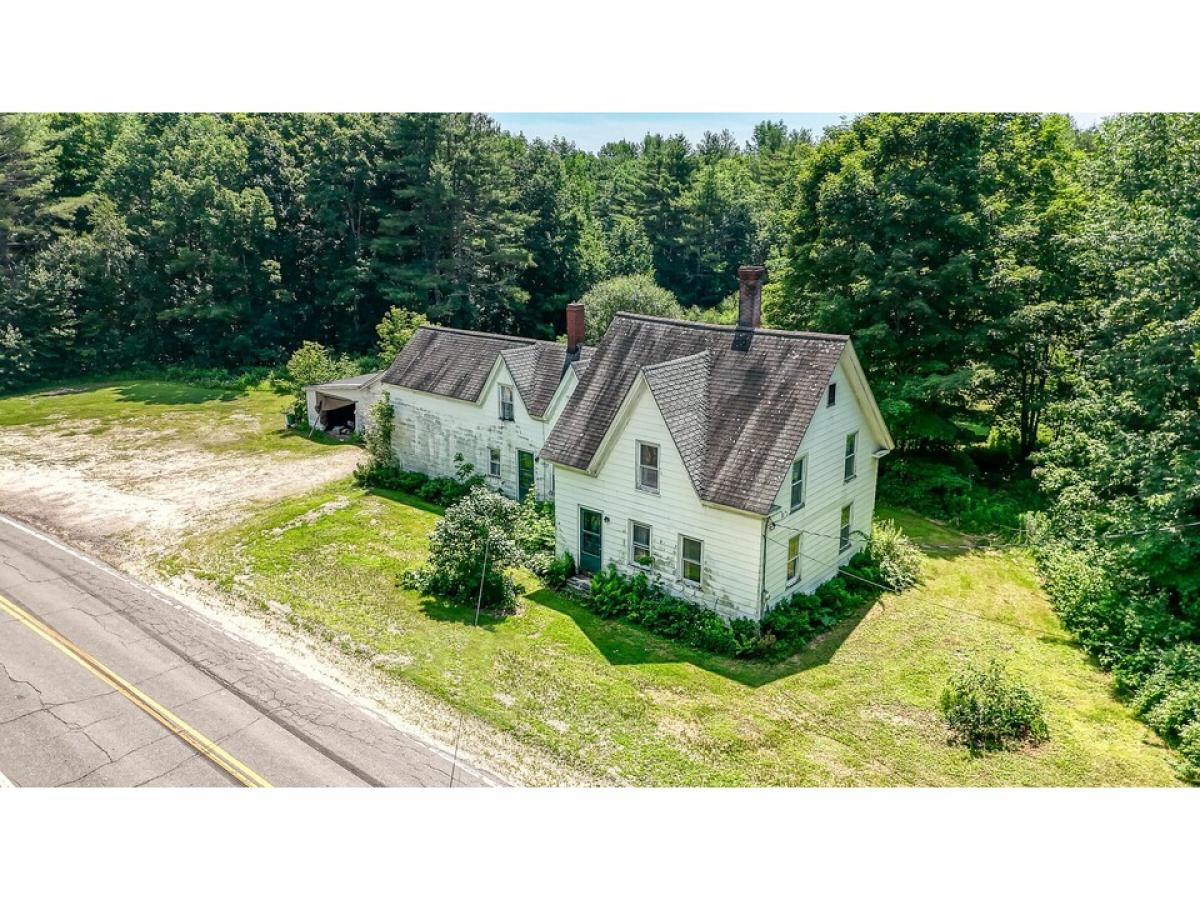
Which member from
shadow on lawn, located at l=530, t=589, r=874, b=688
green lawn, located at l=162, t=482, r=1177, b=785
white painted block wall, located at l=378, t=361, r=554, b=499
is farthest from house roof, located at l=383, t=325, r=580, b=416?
shadow on lawn, located at l=530, t=589, r=874, b=688

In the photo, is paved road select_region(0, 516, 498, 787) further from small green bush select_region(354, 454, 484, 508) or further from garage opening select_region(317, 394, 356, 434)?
garage opening select_region(317, 394, 356, 434)

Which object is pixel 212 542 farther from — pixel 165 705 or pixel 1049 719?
pixel 1049 719

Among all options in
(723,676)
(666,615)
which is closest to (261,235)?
(666,615)

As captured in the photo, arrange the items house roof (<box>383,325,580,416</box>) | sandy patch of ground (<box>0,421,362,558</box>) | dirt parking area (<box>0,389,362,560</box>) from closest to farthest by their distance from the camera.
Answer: sandy patch of ground (<box>0,421,362,558</box>)
dirt parking area (<box>0,389,362,560</box>)
house roof (<box>383,325,580,416</box>)

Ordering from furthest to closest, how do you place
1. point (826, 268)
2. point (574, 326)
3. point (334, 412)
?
point (334, 412) → point (826, 268) → point (574, 326)

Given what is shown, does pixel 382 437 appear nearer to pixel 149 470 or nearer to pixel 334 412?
pixel 334 412

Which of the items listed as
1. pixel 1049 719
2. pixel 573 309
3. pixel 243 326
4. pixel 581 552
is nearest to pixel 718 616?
pixel 581 552
